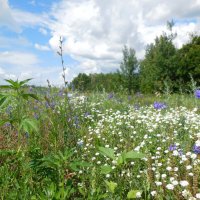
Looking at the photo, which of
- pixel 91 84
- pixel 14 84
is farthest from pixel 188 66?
pixel 14 84

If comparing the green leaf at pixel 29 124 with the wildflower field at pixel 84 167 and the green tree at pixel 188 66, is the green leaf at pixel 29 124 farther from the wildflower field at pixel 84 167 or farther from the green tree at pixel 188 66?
the green tree at pixel 188 66

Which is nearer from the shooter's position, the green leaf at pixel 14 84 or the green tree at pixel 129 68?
the green leaf at pixel 14 84

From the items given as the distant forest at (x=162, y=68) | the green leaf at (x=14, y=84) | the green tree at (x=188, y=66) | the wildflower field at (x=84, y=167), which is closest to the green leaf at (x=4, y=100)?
the wildflower field at (x=84, y=167)

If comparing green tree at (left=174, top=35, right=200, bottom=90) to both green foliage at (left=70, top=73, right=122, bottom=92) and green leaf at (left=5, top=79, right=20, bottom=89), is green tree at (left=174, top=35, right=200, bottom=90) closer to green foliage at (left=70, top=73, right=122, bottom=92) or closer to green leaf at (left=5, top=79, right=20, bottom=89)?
green foliage at (left=70, top=73, right=122, bottom=92)

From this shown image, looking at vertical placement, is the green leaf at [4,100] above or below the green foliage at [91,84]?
below

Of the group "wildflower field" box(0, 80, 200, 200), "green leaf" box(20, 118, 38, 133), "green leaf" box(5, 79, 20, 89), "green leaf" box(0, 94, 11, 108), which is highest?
"green leaf" box(5, 79, 20, 89)

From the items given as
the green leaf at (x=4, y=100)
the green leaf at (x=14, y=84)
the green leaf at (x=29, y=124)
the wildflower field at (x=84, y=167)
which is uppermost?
the green leaf at (x=14, y=84)

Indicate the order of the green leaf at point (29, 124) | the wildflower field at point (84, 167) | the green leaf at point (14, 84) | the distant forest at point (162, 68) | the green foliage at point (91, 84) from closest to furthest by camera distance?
the green leaf at point (29, 124), the wildflower field at point (84, 167), the green leaf at point (14, 84), the green foliage at point (91, 84), the distant forest at point (162, 68)

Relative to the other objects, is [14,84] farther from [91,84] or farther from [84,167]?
[91,84]

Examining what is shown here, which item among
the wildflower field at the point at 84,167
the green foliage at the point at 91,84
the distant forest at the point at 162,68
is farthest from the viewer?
the distant forest at the point at 162,68

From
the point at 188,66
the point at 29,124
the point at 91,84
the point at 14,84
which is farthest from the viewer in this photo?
the point at 188,66

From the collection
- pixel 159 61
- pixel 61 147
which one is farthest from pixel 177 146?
A: pixel 159 61

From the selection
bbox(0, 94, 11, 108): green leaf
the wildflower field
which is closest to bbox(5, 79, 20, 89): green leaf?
the wildflower field

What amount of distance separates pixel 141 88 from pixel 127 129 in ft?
81.3
